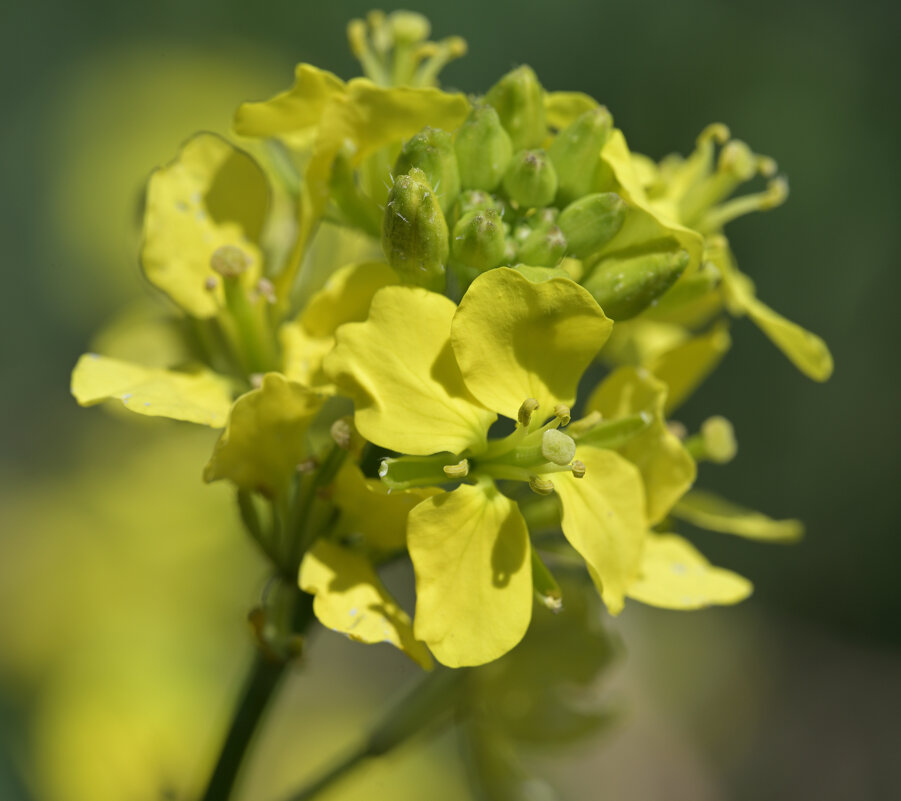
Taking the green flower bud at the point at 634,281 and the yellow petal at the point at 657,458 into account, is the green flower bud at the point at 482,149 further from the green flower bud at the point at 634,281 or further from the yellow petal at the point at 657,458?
the yellow petal at the point at 657,458

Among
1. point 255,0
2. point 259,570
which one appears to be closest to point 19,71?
point 255,0

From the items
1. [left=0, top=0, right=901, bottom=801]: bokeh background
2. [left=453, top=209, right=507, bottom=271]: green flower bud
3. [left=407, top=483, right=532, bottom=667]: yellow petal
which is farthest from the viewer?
[left=0, top=0, right=901, bottom=801]: bokeh background

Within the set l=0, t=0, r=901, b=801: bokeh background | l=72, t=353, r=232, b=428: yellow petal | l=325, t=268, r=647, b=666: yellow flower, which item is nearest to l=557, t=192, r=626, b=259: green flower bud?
l=325, t=268, r=647, b=666: yellow flower

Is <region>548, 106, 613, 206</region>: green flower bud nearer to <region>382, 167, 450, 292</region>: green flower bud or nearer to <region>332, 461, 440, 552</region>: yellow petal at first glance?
<region>382, 167, 450, 292</region>: green flower bud

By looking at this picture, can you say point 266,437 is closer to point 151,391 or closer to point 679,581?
point 151,391

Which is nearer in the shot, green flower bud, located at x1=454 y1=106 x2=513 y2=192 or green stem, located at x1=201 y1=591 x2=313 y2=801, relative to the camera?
green flower bud, located at x1=454 y1=106 x2=513 y2=192

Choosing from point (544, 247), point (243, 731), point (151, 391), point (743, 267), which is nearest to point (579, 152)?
point (544, 247)

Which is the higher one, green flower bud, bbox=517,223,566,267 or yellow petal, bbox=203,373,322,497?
green flower bud, bbox=517,223,566,267

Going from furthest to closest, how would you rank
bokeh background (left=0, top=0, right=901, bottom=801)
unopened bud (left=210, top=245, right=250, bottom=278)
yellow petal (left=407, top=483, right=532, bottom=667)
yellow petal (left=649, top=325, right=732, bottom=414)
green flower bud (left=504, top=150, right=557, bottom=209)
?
bokeh background (left=0, top=0, right=901, bottom=801) → yellow petal (left=649, top=325, right=732, bottom=414) → unopened bud (left=210, top=245, right=250, bottom=278) → green flower bud (left=504, top=150, right=557, bottom=209) → yellow petal (left=407, top=483, right=532, bottom=667)
